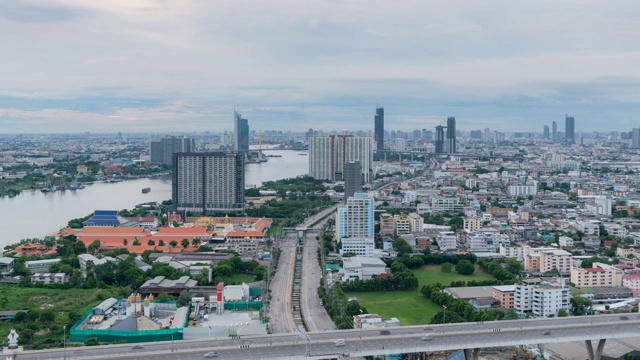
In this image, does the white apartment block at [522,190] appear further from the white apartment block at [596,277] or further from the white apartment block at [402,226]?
the white apartment block at [596,277]

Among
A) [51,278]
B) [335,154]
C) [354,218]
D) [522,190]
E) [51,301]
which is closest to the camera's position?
[51,301]

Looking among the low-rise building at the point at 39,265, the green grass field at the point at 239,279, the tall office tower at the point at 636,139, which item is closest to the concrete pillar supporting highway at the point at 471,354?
the green grass field at the point at 239,279

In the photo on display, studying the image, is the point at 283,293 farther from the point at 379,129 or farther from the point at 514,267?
the point at 379,129

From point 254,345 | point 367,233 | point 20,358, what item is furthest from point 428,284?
point 20,358

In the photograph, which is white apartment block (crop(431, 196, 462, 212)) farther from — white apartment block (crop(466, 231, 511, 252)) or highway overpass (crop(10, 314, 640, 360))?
highway overpass (crop(10, 314, 640, 360))

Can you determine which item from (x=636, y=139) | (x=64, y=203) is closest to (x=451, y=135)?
(x=636, y=139)

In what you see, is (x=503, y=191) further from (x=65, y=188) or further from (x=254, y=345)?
(x=254, y=345)

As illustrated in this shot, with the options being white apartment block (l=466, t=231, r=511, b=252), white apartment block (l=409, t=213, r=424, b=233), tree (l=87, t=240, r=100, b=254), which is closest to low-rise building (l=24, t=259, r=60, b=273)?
tree (l=87, t=240, r=100, b=254)
